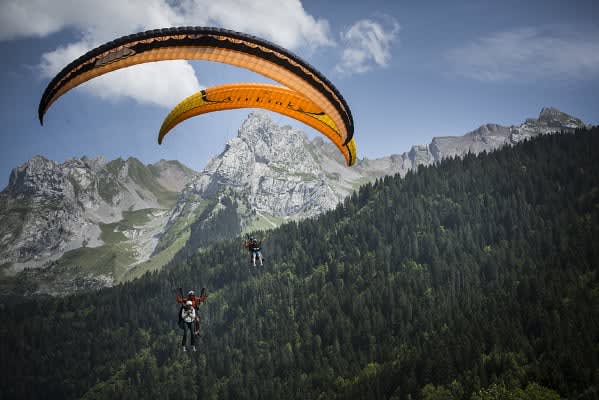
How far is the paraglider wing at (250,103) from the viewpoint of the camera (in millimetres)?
27984

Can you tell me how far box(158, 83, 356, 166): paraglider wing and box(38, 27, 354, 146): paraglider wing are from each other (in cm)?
655

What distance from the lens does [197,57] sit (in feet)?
69.1

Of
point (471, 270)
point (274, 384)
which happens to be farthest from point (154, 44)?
point (471, 270)

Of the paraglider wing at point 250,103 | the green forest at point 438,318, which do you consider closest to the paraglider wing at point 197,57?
the paraglider wing at point 250,103

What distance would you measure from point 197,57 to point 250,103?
8105mm

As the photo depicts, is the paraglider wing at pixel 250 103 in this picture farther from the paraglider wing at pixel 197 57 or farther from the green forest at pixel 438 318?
the green forest at pixel 438 318

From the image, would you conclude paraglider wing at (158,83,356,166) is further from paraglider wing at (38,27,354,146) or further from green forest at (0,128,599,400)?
green forest at (0,128,599,400)

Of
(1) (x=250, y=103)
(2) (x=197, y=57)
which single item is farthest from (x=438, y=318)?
(2) (x=197, y=57)

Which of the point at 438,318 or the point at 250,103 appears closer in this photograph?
the point at 250,103

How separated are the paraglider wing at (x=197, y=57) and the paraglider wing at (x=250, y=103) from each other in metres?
6.55

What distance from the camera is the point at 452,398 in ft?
341

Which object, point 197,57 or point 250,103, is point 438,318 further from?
point 197,57

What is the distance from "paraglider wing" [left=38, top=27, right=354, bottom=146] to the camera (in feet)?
62.5

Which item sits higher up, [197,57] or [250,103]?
[250,103]
